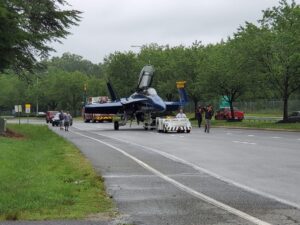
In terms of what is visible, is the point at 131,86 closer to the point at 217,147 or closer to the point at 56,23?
the point at 56,23

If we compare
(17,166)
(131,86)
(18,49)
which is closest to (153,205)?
(17,166)

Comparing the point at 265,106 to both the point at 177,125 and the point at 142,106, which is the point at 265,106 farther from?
the point at 177,125

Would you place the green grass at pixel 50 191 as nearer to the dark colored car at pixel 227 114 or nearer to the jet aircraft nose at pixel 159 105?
the jet aircraft nose at pixel 159 105

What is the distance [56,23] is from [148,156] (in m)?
16.1

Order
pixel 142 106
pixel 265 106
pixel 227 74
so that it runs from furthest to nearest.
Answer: pixel 265 106
pixel 227 74
pixel 142 106

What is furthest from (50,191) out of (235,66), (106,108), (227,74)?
(227,74)

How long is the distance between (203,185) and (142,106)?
112ft

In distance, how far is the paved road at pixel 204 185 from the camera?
9.01 metres

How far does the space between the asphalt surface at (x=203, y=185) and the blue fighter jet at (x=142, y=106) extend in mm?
23520

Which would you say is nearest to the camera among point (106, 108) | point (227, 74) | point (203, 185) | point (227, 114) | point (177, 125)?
point (203, 185)

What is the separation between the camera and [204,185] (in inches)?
504

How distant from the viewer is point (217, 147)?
81.6ft

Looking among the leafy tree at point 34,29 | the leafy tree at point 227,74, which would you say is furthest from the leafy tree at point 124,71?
the leafy tree at point 34,29

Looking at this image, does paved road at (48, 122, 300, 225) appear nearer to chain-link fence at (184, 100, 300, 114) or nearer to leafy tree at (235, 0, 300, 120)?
leafy tree at (235, 0, 300, 120)
